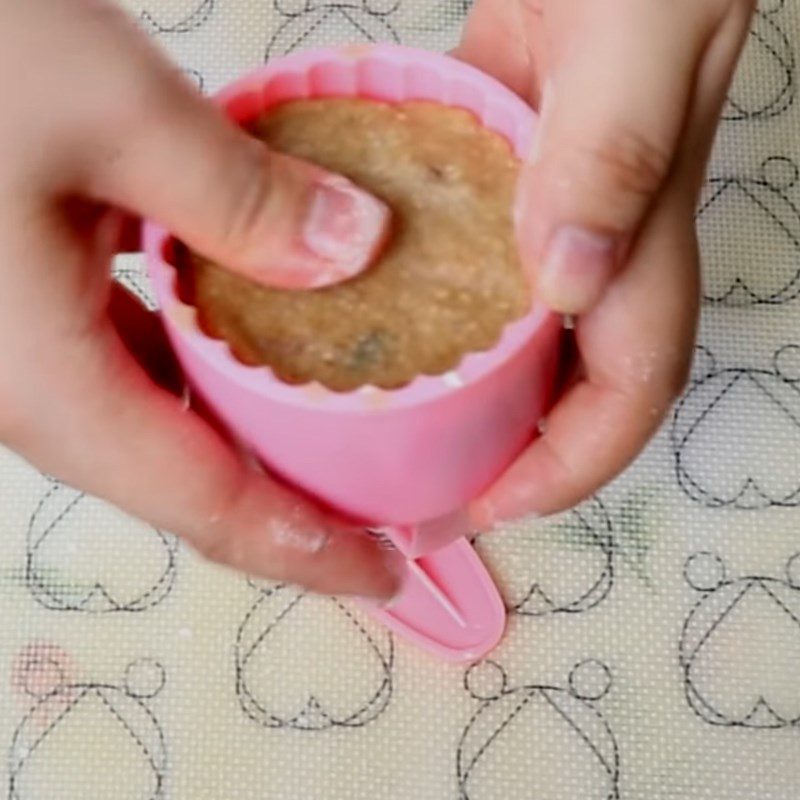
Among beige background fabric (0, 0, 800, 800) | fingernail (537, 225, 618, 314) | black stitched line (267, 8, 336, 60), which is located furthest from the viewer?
black stitched line (267, 8, 336, 60)

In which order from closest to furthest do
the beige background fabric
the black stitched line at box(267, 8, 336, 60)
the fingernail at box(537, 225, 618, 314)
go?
1. the fingernail at box(537, 225, 618, 314)
2. the beige background fabric
3. the black stitched line at box(267, 8, 336, 60)

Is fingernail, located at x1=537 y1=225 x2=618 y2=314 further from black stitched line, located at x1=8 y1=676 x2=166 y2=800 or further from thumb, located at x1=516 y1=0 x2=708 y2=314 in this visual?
black stitched line, located at x1=8 y1=676 x2=166 y2=800

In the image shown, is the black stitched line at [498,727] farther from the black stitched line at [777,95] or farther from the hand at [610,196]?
the black stitched line at [777,95]

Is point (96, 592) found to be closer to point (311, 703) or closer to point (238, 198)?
point (311, 703)

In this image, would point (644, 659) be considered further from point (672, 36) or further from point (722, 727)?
point (672, 36)

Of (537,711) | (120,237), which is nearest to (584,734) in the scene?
(537,711)

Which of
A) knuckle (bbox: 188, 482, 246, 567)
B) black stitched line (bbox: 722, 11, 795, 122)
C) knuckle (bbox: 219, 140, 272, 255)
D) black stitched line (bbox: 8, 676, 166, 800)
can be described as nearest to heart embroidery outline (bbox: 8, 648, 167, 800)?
black stitched line (bbox: 8, 676, 166, 800)

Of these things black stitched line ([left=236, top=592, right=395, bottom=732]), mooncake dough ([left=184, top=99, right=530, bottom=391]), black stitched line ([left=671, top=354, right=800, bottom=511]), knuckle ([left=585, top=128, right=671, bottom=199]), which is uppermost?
knuckle ([left=585, top=128, right=671, bottom=199])

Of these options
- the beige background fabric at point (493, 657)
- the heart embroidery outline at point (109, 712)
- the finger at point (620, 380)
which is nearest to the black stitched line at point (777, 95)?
the beige background fabric at point (493, 657)
